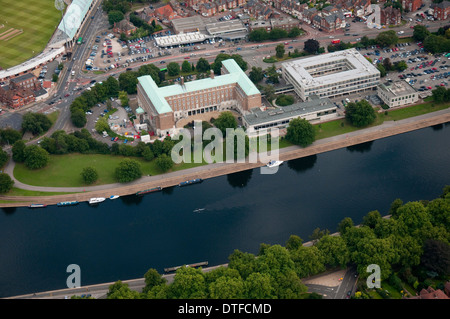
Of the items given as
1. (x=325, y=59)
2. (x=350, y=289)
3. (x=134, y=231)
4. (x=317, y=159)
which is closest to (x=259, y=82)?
(x=325, y=59)

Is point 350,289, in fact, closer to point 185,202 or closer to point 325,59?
point 185,202

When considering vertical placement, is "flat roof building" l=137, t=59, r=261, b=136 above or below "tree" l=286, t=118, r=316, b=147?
above

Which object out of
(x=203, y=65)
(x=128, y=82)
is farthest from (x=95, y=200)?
(x=203, y=65)

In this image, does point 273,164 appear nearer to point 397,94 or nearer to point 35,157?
point 397,94

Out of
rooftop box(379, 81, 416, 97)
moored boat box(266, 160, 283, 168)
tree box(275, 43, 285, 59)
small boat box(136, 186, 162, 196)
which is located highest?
tree box(275, 43, 285, 59)

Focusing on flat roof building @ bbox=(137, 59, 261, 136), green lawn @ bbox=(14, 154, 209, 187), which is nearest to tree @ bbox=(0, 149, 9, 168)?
green lawn @ bbox=(14, 154, 209, 187)

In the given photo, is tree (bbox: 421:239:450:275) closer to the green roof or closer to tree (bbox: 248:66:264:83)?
the green roof

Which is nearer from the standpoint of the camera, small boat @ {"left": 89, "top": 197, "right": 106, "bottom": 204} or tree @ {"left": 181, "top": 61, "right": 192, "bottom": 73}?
small boat @ {"left": 89, "top": 197, "right": 106, "bottom": 204}
